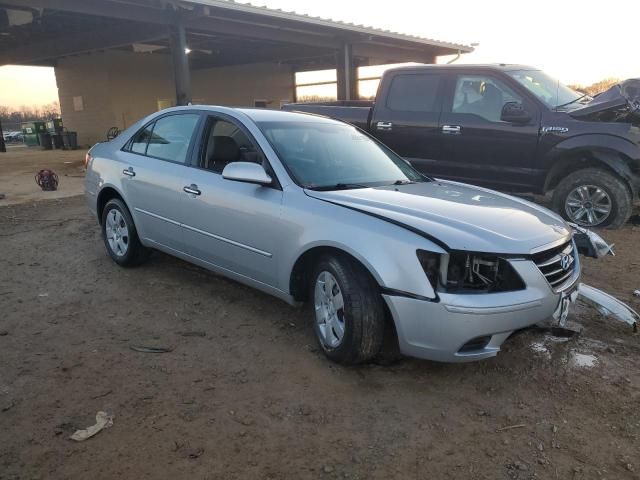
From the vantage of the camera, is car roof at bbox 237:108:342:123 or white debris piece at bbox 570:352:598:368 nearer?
white debris piece at bbox 570:352:598:368

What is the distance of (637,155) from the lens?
20.4ft

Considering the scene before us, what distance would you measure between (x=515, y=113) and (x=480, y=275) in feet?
13.7

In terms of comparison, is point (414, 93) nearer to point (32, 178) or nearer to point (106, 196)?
point (106, 196)

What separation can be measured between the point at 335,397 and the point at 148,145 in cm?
310

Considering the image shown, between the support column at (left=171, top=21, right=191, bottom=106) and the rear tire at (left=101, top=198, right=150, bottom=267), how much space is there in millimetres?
8735

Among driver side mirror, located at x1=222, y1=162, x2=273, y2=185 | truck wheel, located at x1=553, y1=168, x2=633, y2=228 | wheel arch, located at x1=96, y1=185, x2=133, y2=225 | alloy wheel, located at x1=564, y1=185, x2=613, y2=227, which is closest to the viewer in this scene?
driver side mirror, located at x1=222, y1=162, x2=273, y2=185

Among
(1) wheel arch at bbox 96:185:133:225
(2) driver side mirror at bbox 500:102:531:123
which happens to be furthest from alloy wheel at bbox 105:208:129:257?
(2) driver side mirror at bbox 500:102:531:123

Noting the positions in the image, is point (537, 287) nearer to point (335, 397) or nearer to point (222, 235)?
point (335, 397)

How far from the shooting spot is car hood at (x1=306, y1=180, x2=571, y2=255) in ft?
9.70

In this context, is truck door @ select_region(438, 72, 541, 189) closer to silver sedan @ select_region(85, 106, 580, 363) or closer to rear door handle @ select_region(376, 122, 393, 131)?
rear door handle @ select_region(376, 122, 393, 131)

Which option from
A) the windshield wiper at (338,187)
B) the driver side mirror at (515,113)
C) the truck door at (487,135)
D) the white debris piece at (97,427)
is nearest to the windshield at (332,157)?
the windshield wiper at (338,187)

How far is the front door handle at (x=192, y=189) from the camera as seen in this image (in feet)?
13.8

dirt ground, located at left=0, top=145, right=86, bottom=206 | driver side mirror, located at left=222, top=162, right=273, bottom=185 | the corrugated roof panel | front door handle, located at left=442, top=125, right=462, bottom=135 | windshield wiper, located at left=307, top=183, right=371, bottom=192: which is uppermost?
the corrugated roof panel

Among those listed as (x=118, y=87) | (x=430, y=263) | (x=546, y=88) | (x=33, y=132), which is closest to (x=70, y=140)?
(x=118, y=87)
